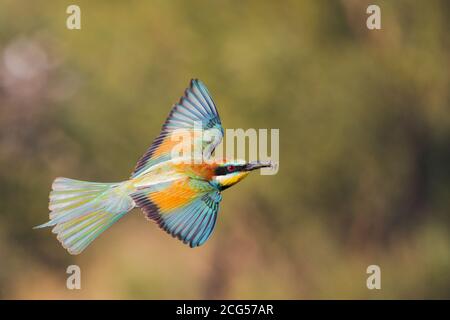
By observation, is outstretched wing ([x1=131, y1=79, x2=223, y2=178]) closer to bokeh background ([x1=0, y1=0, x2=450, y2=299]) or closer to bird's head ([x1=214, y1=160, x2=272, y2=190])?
bird's head ([x1=214, y1=160, x2=272, y2=190])

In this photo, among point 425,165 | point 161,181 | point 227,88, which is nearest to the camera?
point 161,181

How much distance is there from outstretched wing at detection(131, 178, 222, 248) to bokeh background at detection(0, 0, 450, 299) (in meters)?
2.19

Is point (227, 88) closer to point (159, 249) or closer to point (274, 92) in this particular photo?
point (274, 92)

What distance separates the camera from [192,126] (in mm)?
2000

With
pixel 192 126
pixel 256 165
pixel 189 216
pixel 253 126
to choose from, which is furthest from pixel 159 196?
pixel 253 126

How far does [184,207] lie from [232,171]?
122 mm

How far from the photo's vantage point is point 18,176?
4184 millimetres

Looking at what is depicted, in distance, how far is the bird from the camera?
1663 mm

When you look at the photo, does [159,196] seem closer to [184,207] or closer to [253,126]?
[184,207]

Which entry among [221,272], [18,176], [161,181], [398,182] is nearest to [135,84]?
[18,176]

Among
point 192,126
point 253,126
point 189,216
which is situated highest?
point 253,126

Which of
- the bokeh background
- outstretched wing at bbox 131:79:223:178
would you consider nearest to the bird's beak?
outstretched wing at bbox 131:79:223:178

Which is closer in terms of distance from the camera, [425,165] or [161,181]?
[161,181]

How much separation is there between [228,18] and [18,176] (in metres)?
1.38
